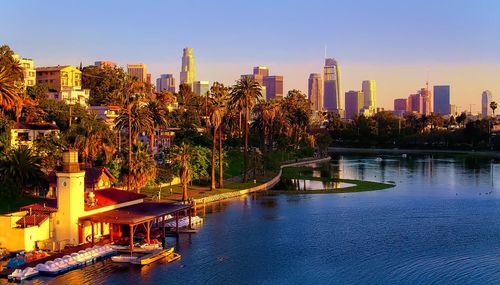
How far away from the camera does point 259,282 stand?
48.5 m

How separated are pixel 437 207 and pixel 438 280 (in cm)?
4113

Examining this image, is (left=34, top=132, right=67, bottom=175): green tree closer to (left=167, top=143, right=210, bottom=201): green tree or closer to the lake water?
(left=167, top=143, right=210, bottom=201): green tree

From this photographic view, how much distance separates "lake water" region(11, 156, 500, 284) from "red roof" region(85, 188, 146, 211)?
23.9ft

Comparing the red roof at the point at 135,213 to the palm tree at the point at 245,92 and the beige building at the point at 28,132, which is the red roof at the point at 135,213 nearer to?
the palm tree at the point at 245,92

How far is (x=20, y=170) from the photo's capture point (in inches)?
2867

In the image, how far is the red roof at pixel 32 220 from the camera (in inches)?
2160

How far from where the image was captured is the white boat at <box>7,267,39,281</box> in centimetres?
4706

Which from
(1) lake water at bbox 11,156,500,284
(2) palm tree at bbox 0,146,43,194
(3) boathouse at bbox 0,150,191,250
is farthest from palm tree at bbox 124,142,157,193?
(3) boathouse at bbox 0,150,191,250

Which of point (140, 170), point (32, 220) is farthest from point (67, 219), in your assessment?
point (140, 170)

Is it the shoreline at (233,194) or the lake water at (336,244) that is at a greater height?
the shoreline at (233,194)

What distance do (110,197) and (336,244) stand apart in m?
23.9

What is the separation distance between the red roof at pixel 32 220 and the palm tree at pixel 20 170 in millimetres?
17636

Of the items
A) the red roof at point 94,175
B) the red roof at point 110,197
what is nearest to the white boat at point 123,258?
the red roof at point 110,197

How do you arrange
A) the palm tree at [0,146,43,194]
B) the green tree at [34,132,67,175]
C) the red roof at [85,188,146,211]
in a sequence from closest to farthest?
1. the red roof at [85,188,146,211]
2. the palm tree at [0,146,43,194]
3. the green tree at [34,132,67,175]
